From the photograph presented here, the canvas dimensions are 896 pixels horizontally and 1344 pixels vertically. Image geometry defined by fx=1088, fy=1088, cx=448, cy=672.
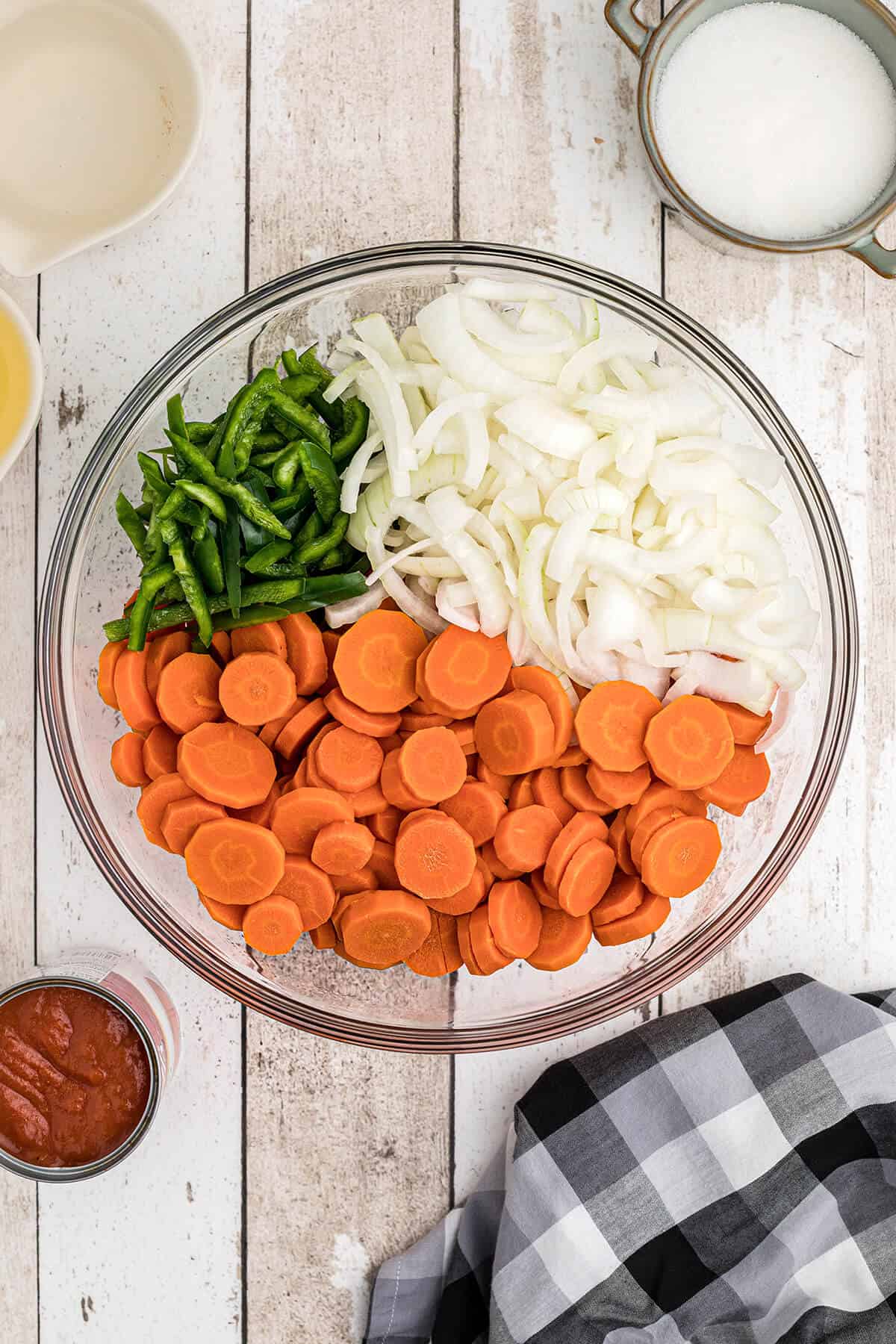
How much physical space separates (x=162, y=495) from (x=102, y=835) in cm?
46

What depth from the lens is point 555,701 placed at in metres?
1.23

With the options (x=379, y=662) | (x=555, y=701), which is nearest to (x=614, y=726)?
(x=555, y=701)

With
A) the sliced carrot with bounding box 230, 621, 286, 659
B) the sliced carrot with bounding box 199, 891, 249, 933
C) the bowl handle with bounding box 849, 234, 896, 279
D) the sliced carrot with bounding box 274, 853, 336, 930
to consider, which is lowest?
the sliced carrot with bounding box 199, 891, 249, 933

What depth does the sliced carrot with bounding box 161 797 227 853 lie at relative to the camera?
125cm

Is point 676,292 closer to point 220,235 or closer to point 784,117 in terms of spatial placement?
point 784,117

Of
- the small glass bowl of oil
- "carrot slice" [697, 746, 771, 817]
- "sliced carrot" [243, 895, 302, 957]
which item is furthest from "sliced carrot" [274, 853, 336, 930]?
the small glass bowl of oil

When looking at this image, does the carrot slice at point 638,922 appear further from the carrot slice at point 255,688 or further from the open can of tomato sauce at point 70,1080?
the open can of tomato sauce at point 70,1080

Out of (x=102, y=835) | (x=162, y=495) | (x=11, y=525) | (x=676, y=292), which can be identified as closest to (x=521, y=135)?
(x=676, y=292)

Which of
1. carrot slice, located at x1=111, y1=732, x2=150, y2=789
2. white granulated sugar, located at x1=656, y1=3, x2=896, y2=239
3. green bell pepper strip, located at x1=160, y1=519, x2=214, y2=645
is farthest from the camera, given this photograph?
white granulated sugar, located at x1=656, y1=3, x2=896, y2=239

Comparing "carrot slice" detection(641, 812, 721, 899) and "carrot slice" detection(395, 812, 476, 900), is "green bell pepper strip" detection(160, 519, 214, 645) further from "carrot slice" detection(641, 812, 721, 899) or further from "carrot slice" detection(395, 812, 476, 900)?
"carrot slice" detection(641, 812, 721, 899)

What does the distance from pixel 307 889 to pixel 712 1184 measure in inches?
29.7

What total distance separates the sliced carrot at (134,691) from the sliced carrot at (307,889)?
234 millimetres

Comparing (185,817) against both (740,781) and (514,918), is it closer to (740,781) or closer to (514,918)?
(514,918)

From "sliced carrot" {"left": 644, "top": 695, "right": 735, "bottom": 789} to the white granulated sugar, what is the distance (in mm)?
664
